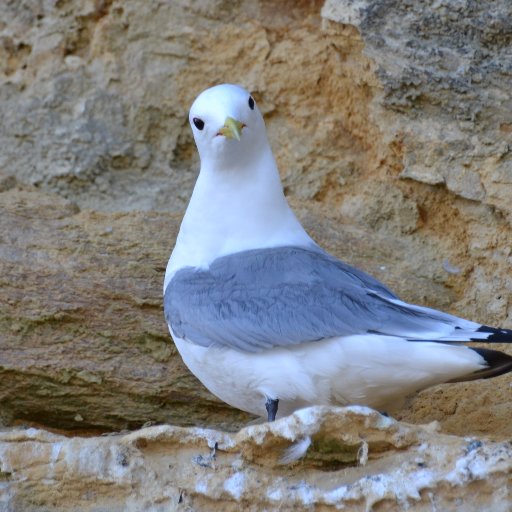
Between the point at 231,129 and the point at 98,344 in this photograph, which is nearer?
the point at 231,129

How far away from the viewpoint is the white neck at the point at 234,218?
10.8 feet

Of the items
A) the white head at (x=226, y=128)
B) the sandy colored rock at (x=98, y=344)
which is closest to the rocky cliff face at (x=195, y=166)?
the sandy colored rock at (x=98, y=344)

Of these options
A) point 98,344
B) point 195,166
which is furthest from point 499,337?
point 195,166

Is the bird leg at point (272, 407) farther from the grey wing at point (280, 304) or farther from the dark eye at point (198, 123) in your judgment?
the dark eye at point (198, 123)

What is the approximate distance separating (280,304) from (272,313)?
0.04 meters

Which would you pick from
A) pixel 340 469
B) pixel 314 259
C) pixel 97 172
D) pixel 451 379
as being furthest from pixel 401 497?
pixel 97 172

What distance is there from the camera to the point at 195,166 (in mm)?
4160

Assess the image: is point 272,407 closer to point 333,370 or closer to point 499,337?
point 333,370

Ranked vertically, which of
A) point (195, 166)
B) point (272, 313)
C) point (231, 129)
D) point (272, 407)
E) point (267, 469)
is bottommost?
point (267, 469)

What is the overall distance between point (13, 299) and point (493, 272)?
1.47 metres

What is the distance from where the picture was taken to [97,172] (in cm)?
406

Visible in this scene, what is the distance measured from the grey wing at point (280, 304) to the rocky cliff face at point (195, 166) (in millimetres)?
526

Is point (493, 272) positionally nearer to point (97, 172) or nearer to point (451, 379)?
point (451, 379)

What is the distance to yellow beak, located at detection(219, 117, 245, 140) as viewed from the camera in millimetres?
3197
